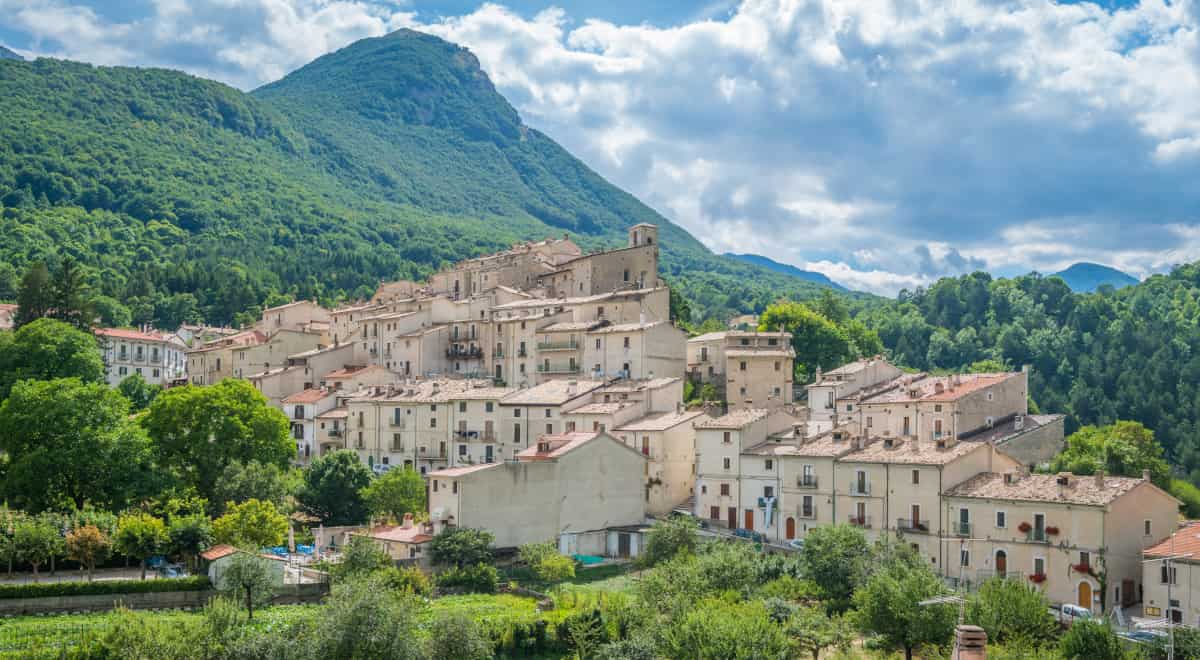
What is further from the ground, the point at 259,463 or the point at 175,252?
the point at 175,252

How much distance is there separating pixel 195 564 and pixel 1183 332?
398ft

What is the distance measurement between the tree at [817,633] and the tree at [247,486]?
3123cm

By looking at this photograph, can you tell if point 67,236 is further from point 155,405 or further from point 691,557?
point 691,557

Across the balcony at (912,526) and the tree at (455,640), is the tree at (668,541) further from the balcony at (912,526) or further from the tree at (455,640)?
the tree at (455,640)

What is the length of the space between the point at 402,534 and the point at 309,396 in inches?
1162

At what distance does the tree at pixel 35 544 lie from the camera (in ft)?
179

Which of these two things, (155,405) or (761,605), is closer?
(761,605)

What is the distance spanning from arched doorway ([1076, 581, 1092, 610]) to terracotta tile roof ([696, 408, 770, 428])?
64.1 ft

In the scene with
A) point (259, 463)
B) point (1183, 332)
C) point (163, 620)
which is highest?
point (1183, 332)

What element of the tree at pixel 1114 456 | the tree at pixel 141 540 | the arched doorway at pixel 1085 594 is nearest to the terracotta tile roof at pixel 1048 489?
the arched doorway at pixel 1085 594

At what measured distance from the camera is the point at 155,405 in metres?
75.5

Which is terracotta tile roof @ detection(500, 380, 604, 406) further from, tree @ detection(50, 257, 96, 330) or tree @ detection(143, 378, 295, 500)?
tree @ detection(50, 257, 96, 330)

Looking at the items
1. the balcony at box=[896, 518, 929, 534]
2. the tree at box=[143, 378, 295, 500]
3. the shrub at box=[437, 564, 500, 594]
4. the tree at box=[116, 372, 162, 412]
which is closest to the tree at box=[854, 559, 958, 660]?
the balcony at box=[896, 518, 929, 534]

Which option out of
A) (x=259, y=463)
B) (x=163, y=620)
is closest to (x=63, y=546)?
(x=163, y=620)
